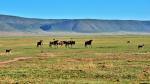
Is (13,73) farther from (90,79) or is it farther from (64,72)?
(90,79)

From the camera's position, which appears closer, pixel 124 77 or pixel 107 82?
pixel 107 82

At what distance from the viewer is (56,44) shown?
199ft

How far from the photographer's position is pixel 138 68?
27.1 meters

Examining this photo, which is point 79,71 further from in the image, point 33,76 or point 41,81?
point 41,81

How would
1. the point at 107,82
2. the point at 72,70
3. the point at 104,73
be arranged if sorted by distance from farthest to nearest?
the point at 72,70, the point at 104,73, the point at 107,82

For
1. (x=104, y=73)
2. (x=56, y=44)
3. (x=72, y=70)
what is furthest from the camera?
(x=56, y=44)

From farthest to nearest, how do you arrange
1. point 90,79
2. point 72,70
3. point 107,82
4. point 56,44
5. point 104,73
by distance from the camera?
point 56,44
point 72,70
point 104,73
point 90,79
point 107,82

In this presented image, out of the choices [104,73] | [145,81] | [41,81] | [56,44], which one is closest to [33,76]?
[41,81]

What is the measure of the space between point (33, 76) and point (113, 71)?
525cm

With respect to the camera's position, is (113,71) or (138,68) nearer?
(113,71)

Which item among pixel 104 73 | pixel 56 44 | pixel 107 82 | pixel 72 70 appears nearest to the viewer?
pixel 107 82

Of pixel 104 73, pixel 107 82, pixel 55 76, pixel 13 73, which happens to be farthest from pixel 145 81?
pixel 13 73

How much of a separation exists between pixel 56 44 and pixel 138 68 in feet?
112

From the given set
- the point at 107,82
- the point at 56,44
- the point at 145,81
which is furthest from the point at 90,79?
the point at 56,44
